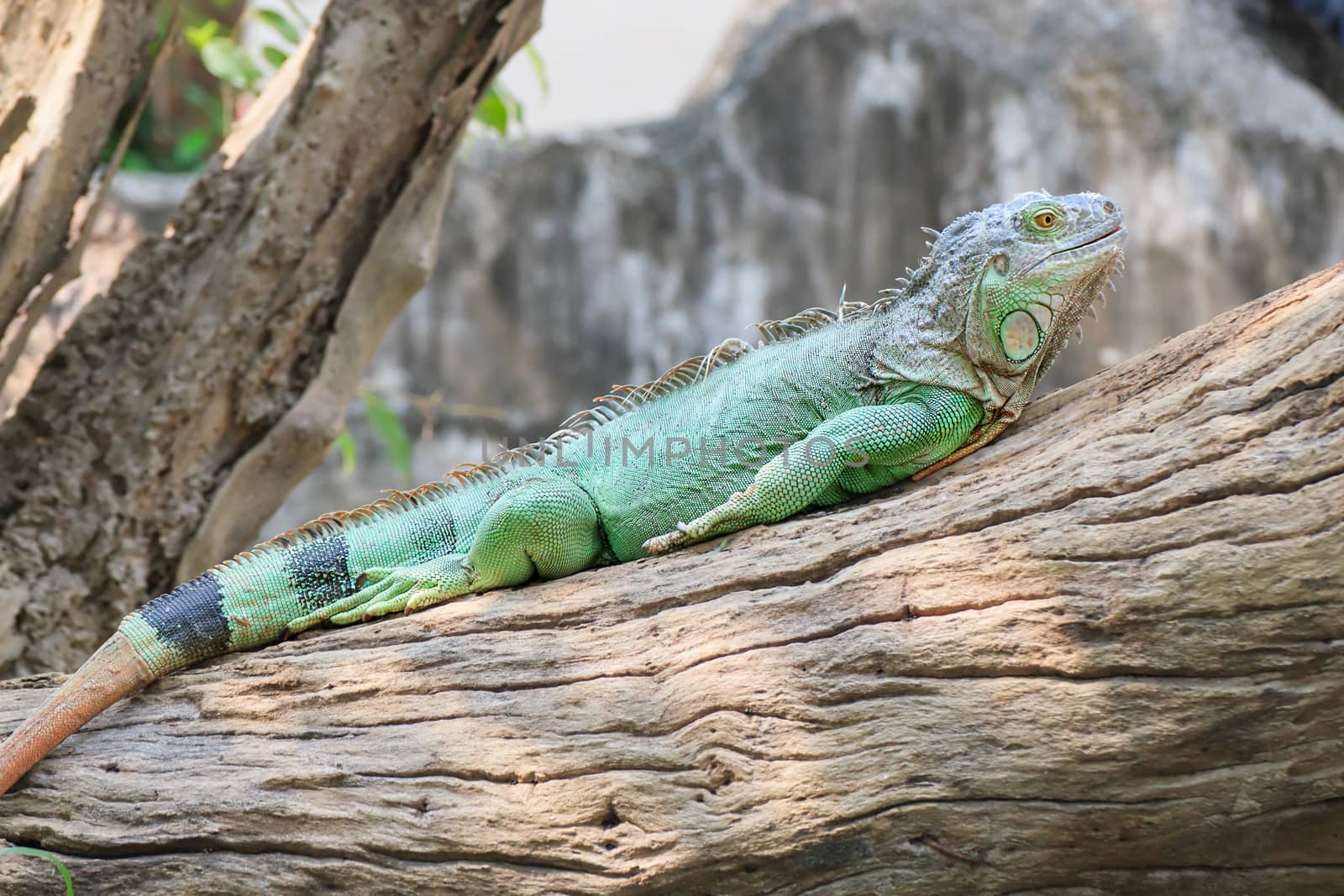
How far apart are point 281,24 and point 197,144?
6.53m

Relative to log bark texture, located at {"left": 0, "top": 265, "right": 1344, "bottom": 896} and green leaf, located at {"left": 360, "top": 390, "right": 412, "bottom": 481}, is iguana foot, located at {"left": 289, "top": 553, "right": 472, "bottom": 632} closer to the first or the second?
log bark texture, located at {"left": 0, "top": 265, "right": 1344, "bottom": 896}

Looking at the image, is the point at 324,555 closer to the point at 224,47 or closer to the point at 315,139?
the point at 315,139

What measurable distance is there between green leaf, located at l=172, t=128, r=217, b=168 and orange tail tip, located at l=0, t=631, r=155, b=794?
9368 mm

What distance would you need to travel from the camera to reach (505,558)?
493cm

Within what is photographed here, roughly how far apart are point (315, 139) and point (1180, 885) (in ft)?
17.4

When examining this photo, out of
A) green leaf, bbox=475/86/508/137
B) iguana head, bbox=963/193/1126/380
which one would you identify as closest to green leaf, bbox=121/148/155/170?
green leaf, bbox=475/86/508/137

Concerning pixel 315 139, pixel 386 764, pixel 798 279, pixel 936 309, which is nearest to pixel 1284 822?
pixel 936 309

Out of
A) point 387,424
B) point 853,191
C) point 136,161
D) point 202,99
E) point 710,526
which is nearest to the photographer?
point 710,526

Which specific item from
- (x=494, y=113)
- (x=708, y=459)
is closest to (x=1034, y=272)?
(x=708, y=459)

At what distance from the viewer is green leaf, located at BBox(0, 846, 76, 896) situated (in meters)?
4.25

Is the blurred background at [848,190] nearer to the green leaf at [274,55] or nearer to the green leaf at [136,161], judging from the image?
the green leaf at [136,161]

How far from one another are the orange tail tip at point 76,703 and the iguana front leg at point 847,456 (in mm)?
2267

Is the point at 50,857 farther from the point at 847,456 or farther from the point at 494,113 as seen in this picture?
the point at 494,113

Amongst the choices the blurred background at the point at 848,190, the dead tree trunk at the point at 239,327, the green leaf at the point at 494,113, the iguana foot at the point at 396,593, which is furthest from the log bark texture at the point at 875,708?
the blurred background at the point at 848,190
